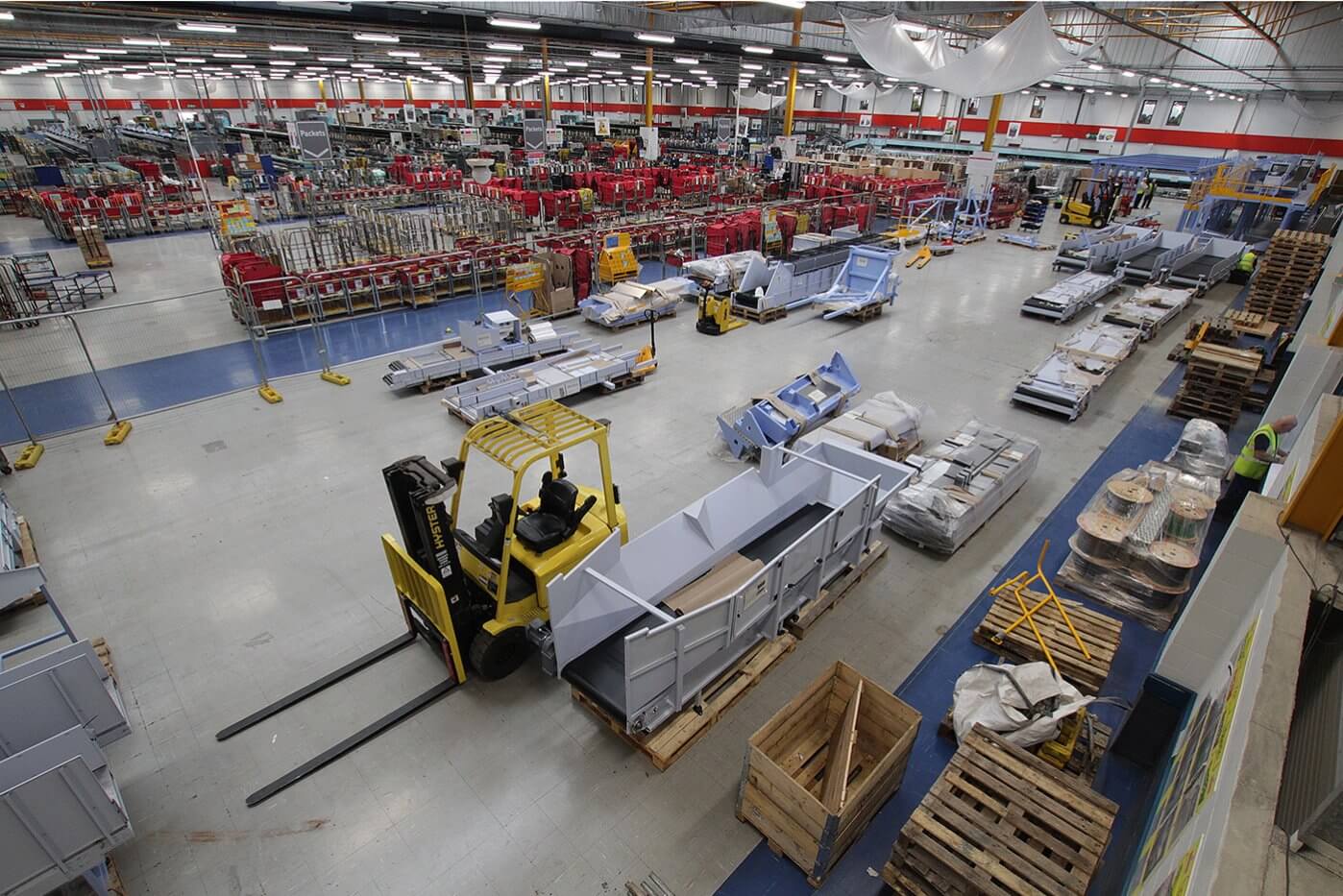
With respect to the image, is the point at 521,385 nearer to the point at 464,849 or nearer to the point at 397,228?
the point at 464,849

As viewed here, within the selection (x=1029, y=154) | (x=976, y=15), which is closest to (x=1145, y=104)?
(x=1029, y=154)

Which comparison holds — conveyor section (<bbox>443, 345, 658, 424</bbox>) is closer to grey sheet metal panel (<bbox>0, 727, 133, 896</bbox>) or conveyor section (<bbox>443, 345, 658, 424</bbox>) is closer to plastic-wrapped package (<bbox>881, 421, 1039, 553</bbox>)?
plastic-wrapped package (<bbox>881, 421, 1039, 553</bbox>)

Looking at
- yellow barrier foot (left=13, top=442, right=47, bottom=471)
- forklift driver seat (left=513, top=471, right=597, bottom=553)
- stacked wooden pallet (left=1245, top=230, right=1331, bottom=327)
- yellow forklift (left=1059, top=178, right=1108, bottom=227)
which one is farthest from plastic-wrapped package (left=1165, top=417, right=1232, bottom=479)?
yellow forklift (left=1059, top=178, right=1108, bottom=227)

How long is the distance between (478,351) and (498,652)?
6777mm

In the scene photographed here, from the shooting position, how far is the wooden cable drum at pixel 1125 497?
6.82m

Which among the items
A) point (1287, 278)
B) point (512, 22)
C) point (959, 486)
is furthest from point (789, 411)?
point (512, 22)

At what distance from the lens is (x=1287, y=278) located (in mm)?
13977

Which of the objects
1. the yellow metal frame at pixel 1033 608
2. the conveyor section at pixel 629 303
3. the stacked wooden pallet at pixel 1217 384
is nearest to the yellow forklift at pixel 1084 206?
the stacked wooden pallet at pixel 1217 384

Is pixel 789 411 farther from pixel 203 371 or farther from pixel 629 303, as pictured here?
pixel 203 371

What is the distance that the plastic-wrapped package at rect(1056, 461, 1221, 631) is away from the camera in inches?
253

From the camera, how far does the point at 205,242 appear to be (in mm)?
21734

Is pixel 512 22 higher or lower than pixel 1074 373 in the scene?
higher

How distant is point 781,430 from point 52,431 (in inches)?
420

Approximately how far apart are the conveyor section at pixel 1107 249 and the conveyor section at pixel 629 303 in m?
12.1
